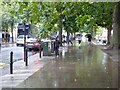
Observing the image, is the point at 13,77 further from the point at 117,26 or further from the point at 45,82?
the point at 117,26

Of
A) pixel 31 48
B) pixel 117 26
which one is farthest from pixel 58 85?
pixel 31 48

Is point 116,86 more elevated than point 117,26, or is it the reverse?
point 117,26

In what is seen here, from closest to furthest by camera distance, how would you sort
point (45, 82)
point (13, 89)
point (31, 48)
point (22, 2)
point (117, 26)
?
point (13, 89), point (45, 82), point (22, 2), point (117, 26), point (31, 48)

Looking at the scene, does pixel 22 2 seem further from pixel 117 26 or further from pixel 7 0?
pixel 117 26

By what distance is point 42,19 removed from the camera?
26281 millimetres

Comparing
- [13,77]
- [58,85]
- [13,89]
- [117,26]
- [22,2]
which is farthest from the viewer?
[117,26]

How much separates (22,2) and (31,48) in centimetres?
1897

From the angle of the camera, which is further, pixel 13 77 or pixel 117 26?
pixel 117 26

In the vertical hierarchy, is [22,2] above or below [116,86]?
above

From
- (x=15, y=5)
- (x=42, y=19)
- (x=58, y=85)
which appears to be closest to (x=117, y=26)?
(x=42, y=19)

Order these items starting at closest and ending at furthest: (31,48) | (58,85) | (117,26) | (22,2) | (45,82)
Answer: (58,85), (45,82), (22,2), (117,26), (31,48)

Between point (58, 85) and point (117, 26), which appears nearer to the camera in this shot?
point (58, 85)

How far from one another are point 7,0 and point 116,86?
25.9 feet

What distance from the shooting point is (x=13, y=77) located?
1200 centimetres
